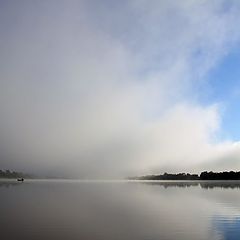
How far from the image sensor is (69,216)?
1976 inches

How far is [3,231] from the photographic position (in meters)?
36.8

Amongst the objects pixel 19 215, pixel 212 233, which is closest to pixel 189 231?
pixel 212 233

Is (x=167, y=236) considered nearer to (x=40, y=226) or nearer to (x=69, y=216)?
(x=40, y=226)

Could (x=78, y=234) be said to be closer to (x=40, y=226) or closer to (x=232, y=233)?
(x=40, y=226)

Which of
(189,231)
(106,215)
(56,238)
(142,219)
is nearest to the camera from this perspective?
(56,238)

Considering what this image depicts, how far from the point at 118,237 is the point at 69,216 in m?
17.0

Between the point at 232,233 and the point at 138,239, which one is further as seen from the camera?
the point at 232,233

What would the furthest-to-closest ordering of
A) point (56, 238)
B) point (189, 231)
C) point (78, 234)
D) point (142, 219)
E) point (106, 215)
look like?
1. point (106, 215)
2. point (142, 219)
3. point (189, 231)
4. point (78, 234)
5. point (56, 238)

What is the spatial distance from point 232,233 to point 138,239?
9.50m

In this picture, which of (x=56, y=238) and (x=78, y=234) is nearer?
(x=56, y=238)

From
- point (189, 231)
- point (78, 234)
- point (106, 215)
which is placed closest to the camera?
point (78, 234)

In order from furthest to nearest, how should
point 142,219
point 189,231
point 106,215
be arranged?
point 106,215, point 142,219, point 189,231

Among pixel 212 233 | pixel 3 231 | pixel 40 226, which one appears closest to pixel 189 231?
pixel 212 233

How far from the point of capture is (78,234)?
35.8 m
